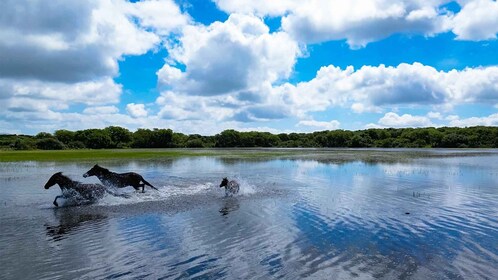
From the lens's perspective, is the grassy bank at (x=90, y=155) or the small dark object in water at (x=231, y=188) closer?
the small dark object in water at (x=231, y=188)

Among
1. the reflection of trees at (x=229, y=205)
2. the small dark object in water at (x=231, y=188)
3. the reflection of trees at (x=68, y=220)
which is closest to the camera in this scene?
the reflection of trees at (x=68, y=220)

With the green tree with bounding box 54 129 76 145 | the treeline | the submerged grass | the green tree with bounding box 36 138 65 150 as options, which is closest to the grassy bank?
the submerged grass

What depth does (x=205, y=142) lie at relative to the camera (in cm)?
18275

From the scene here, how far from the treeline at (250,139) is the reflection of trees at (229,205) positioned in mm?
109855

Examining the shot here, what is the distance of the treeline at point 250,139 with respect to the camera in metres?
138

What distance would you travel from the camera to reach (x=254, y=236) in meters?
11.8

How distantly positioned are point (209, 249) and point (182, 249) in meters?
0.75

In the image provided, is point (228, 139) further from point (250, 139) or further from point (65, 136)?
point (65, 136)

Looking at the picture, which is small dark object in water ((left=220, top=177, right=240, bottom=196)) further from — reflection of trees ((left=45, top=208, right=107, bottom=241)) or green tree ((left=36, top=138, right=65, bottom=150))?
green tree ((left=36, top=138, right=65, bottom=150))

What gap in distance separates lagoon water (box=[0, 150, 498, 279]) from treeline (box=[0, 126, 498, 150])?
362 feet

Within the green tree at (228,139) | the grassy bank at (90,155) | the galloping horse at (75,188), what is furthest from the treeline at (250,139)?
the galloping horse at (75,188)

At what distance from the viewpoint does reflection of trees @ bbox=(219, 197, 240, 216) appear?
15.8 meters

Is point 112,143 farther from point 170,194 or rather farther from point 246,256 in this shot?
point 246,256

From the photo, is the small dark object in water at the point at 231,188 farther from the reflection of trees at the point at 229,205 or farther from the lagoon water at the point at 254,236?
the reflection of trees at the point at 229,205
